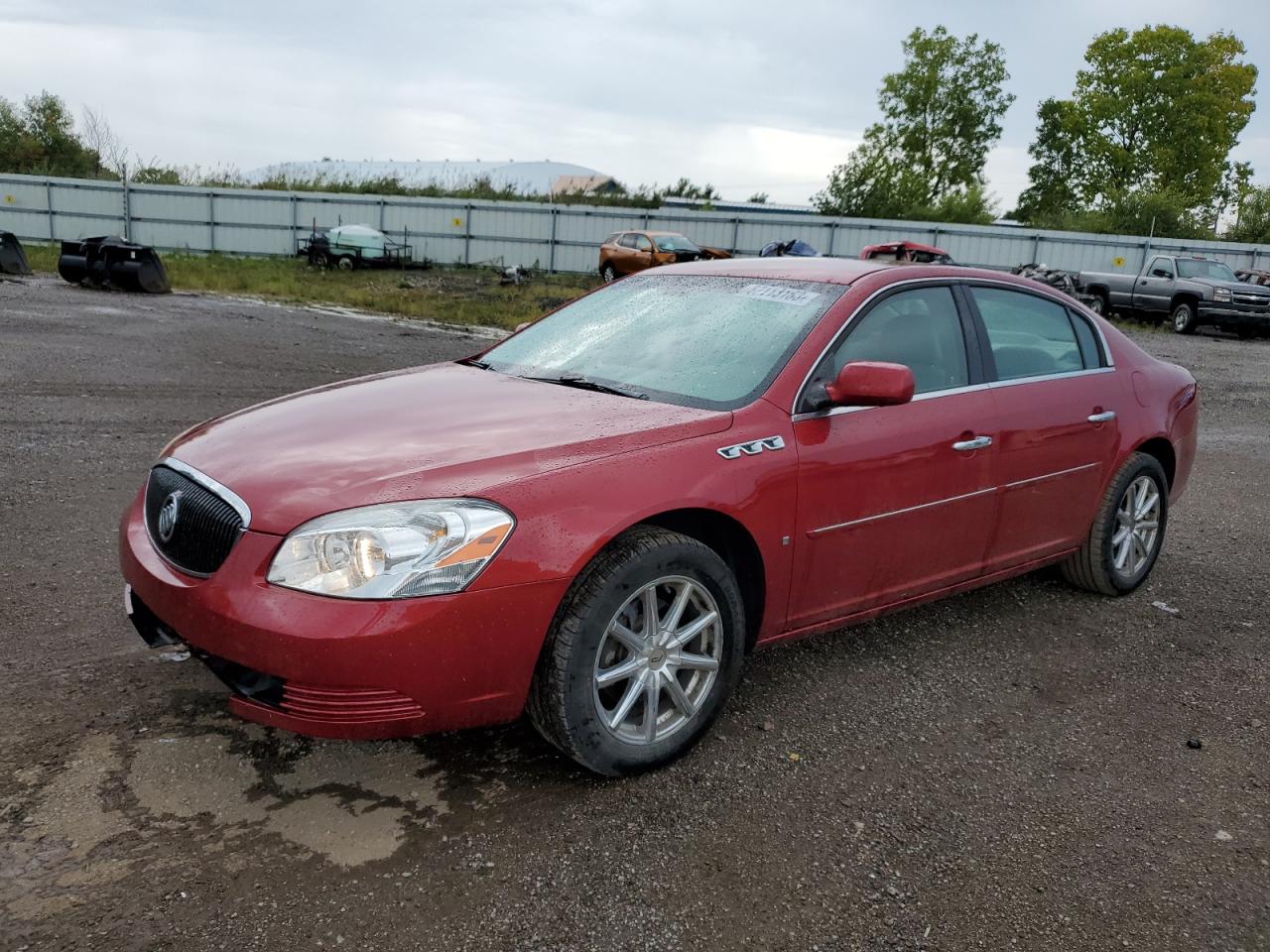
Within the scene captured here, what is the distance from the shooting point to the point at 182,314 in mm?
15633

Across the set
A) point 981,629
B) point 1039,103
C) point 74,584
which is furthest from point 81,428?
point 1039,103

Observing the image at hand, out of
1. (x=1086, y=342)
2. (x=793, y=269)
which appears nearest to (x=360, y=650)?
(x=793, y=269)

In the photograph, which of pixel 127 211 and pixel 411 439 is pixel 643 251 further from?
pixel 411 439

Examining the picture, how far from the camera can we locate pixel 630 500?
111 inches

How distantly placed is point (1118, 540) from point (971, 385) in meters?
1.46

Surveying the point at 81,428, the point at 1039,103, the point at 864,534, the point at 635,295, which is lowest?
the point at 81,428

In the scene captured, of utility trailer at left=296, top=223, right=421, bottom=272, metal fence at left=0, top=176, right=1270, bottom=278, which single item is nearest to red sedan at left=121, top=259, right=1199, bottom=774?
utility trailer at left=296, top=223, right=421, bottom=272

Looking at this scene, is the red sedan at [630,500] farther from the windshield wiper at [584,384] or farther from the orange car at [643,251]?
the orange car at [643,251]

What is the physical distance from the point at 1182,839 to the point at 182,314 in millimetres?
15815

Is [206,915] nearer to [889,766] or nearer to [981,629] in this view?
[889,766]

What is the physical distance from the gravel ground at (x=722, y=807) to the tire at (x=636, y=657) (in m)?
0.15

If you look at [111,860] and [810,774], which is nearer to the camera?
[111,860]

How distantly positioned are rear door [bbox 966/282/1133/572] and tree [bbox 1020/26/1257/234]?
54.0 meters

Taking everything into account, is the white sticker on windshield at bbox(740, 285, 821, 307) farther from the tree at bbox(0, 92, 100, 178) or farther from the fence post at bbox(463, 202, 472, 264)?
the tree at bbox(0, 92, 100, 178)
